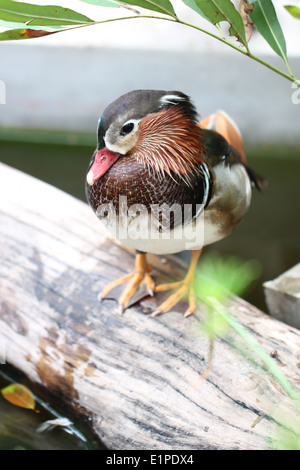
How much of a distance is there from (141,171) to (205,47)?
1.57m

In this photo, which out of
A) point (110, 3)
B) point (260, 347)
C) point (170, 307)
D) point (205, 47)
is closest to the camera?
point (110, 3)

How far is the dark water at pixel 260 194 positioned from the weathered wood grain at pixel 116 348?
58 cm

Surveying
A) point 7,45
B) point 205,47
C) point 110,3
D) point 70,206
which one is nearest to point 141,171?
point 110,3

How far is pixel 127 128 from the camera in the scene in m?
0.91

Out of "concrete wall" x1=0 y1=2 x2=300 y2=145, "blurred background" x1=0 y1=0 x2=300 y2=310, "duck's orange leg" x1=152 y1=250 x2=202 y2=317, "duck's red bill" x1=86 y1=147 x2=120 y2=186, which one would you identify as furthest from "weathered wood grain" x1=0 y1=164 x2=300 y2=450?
"concrete wall" x1=0 y1=2 x2=300 y2=145

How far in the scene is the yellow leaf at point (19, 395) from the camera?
1.26 m

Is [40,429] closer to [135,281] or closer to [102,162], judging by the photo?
[135,281]

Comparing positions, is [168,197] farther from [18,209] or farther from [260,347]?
[18,209]

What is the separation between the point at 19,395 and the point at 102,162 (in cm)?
66

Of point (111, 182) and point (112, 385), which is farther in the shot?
point (112, 385)

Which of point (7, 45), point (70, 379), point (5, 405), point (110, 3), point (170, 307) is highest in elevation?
point (110, 3)

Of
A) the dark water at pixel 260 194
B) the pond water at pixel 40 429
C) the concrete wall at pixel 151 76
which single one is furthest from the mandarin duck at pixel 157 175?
the concrete wall at pixel 151 76

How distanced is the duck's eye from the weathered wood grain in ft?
1.43

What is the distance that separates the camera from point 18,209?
1.43 meters
